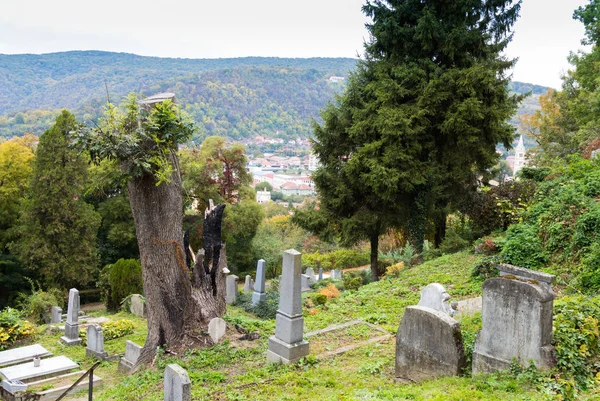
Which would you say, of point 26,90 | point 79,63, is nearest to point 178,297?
point 26,90

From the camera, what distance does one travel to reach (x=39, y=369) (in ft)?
33.0

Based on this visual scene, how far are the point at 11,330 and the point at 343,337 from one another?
9257 mm

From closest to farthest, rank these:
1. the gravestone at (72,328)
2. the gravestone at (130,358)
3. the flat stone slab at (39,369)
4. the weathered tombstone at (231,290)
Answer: the flat stone slab at (39,369) < the gravestone at (130,358) < the gravestone at (72,328) < the weathered tombstone at (231,290)

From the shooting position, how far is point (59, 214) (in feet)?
72.6

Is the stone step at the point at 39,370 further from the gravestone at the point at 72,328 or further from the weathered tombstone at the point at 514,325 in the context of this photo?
the weathered tombstone at the point at 514,325

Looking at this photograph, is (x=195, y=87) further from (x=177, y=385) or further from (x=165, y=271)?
(x=177, y=385)

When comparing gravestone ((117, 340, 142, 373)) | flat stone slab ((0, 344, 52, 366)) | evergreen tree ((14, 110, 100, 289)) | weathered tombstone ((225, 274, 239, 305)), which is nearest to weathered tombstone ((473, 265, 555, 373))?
gravestone ((117, 340, 142, 373))

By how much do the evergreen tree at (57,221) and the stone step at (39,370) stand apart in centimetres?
1245

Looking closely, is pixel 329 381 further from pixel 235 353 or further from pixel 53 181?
pixel 53 181

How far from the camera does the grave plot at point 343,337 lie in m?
8.34

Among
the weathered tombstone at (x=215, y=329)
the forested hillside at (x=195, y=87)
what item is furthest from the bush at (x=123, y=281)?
the forested hillside at (x=195, y=87)

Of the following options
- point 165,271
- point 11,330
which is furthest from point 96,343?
point 165,271

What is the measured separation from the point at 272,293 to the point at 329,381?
1038cm

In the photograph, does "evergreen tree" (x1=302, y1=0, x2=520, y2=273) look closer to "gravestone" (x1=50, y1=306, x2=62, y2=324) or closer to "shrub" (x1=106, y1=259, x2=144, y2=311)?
"shrub" (x1=106, y1=259, x2=144, y2=311)
